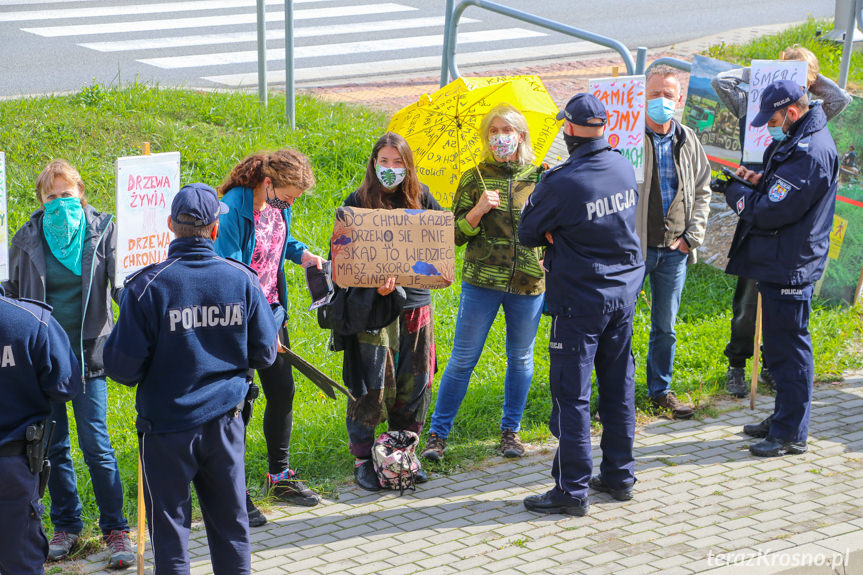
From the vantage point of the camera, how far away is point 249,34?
51.5 feet

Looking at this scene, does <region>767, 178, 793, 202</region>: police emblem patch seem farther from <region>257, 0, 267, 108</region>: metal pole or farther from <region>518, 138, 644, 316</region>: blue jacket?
<region>257, 0, 267, 108</region>: metal pole

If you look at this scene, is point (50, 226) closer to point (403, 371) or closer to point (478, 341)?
point (403, 371)

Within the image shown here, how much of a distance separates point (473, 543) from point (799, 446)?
7.90 feet


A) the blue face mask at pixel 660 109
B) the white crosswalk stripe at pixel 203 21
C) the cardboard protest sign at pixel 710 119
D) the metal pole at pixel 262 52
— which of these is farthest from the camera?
the white crosswalk stripe at pixel 203 21

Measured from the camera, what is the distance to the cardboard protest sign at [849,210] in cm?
884

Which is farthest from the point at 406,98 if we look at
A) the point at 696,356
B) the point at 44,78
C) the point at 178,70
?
the point at 696,356

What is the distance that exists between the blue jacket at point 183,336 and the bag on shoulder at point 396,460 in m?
1.64

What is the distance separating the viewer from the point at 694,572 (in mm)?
5359

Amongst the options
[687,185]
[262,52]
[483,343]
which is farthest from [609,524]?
[262,52]

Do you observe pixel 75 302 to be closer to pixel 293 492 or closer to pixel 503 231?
pixel 293 492

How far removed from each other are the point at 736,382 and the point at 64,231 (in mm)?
4818

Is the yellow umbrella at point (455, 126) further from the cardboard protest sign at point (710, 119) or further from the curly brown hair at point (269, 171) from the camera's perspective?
the cardboard protest sign at point (710, 119)

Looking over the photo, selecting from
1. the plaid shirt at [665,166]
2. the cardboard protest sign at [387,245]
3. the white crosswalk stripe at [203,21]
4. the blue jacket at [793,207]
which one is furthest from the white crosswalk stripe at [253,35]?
the blue jacket at [793,207]

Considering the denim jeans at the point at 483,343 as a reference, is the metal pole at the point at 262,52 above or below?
above
